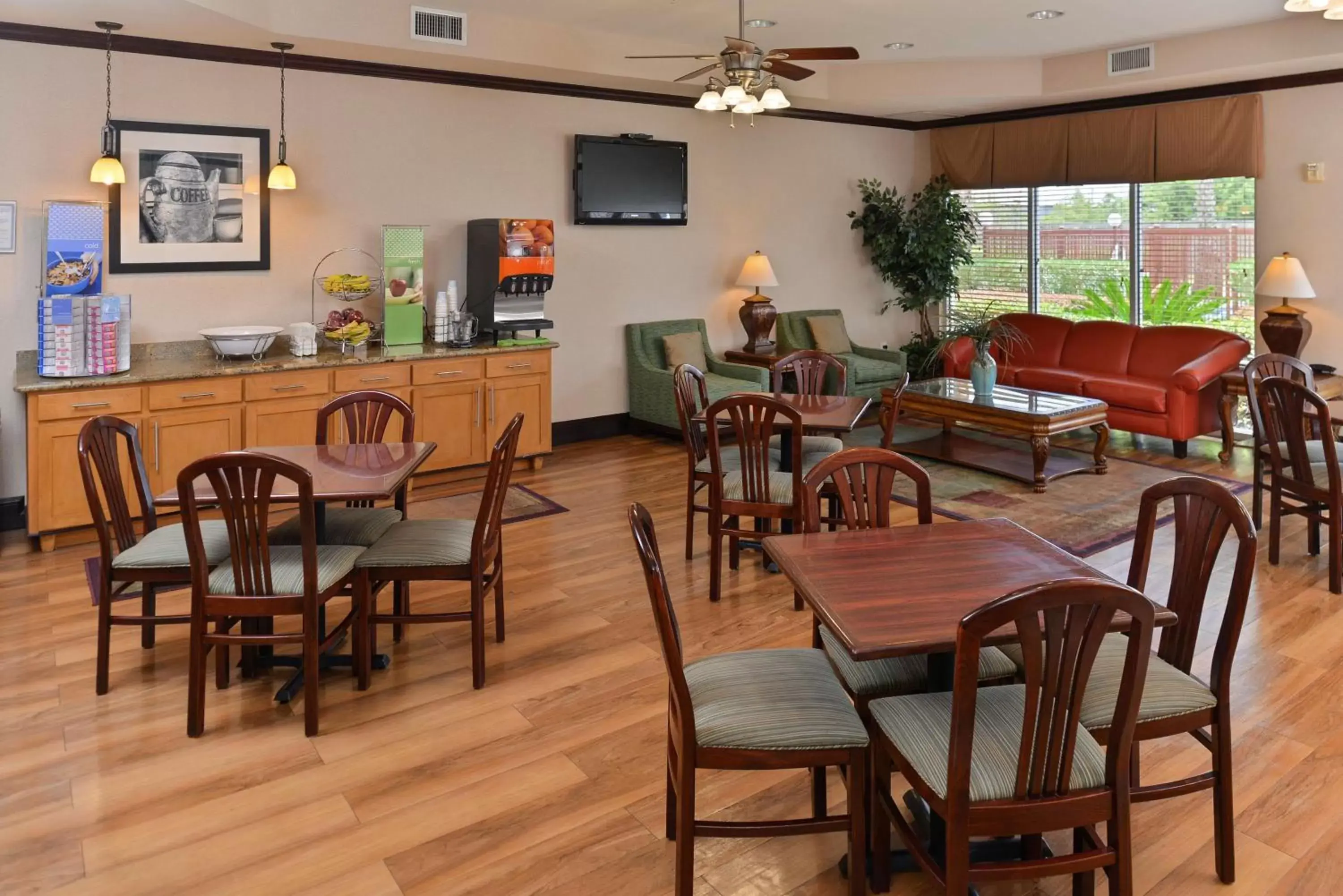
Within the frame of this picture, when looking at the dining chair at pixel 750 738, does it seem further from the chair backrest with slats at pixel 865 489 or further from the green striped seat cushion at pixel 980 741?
the chair backrest with slats at pixel 865 489

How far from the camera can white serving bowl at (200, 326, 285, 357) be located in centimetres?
550

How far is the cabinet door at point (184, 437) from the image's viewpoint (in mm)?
5141

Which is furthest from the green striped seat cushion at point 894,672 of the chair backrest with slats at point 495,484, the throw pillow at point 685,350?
the throw pillow at point 685,350

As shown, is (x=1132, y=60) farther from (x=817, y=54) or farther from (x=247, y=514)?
(x=247, y=514)

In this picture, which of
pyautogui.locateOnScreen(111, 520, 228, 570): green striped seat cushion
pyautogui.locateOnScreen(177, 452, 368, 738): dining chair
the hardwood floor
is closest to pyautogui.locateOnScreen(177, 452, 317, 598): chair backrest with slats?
pyautogui.locateOnScreen(177, 452, 368, 738): dining chair

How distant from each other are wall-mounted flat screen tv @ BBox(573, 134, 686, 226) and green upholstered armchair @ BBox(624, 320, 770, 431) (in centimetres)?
84

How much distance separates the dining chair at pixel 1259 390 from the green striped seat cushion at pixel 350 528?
3952 mm

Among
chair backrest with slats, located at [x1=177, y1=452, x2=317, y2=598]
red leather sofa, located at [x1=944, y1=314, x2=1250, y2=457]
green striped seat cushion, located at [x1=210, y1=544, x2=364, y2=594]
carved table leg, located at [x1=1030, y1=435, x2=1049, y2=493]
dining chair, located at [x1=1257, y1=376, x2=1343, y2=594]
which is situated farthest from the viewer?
red leather sofa, located at [x1=944, y1=314, x2=1250, y2=457]

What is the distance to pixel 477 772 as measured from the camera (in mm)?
2902

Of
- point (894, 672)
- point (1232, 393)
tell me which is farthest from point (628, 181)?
point (894, 672)

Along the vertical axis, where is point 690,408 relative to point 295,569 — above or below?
above

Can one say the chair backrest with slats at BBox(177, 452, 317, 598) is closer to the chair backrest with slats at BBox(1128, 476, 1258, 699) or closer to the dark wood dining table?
the dark wood dining table

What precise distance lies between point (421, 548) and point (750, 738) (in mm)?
1627

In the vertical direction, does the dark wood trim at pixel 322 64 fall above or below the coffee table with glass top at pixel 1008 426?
above
